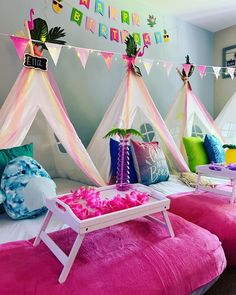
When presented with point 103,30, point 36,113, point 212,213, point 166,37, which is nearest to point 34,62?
point 36,113

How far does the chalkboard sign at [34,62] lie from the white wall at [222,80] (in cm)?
319

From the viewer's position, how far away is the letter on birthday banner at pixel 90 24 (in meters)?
2.99

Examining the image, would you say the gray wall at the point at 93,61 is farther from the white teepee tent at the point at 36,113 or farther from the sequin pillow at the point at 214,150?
the sequin pillow at the point at 214,150

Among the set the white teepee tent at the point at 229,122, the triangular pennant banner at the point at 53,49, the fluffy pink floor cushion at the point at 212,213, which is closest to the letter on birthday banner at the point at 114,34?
the triangular pennant banner at the point at 53,49

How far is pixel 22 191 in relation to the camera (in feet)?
5.49

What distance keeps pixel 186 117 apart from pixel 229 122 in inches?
34.7

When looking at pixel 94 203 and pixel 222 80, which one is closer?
pixel 94 203

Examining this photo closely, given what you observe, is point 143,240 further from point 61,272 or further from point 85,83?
point 85,83

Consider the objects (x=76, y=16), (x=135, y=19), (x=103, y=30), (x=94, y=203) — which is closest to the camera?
(x=94, y=203)

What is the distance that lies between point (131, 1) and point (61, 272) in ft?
10.7

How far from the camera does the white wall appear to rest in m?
4.13

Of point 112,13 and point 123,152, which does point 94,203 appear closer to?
point 123,152

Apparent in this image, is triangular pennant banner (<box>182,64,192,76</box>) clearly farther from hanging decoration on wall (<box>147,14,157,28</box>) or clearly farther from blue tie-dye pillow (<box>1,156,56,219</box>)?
blue tie-dye pillow (<box>1,156,56,219</box>)

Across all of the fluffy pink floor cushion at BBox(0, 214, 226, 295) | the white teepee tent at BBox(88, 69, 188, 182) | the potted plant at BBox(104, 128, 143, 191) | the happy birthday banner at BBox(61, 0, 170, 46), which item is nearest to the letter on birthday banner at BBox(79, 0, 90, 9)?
the happy birthday banner at BBox(61, 0, 170, 46)
